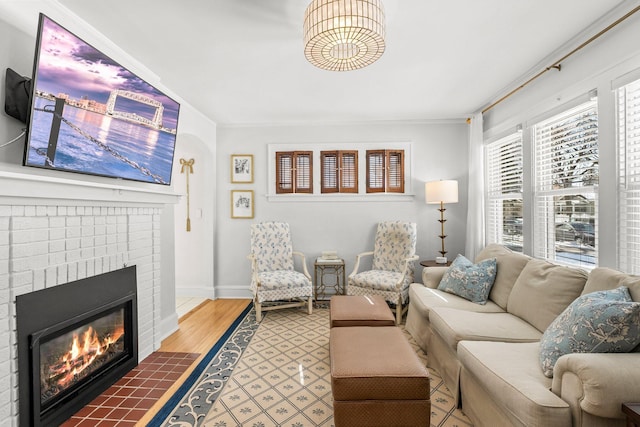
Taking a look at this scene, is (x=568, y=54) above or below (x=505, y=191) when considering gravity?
above

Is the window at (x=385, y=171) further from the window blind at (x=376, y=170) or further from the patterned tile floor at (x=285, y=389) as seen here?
the patterned tile floor at (x=285, y=389)


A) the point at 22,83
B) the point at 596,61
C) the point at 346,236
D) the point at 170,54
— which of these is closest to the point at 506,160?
the point at 596,61

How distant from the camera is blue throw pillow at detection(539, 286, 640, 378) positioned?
1.45 metres

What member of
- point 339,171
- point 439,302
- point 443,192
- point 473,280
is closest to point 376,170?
point 339,171

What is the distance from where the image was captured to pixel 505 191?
369cm

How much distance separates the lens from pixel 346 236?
15.0 ft

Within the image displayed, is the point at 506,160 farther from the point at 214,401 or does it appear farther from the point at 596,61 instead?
the point at 214,401

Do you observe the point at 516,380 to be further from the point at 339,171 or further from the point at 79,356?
the point at 339,171

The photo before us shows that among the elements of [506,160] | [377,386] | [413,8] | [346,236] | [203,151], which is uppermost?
[413,8]

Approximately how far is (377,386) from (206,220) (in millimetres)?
3576

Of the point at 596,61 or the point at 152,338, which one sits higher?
the point at 596,61

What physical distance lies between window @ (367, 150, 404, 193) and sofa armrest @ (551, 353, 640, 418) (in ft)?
10.8

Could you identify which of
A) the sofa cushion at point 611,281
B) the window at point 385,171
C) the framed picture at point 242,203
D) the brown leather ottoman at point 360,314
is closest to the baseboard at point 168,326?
the framed picture at point 242,203

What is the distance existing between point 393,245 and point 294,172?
177cm
